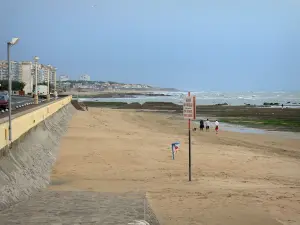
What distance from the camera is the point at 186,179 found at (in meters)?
10.9

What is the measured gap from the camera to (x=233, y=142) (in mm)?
23000

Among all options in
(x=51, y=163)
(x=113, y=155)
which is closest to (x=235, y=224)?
(x=51, y=163)

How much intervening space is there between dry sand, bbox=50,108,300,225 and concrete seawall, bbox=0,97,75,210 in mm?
502

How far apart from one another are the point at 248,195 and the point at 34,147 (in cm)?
671

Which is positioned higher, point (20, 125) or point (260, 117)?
point (20, 125)

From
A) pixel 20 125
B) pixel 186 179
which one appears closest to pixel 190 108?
pixel 186 179

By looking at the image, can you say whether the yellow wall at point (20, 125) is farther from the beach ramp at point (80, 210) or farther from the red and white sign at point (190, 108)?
the red and white sign at point (190, 108)

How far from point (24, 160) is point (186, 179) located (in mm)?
4387

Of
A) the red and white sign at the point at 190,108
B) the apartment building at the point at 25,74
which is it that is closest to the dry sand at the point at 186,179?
the red and white sign at the point at 190,108

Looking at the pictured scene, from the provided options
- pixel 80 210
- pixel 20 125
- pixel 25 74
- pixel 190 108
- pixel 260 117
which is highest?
pixel 25 74

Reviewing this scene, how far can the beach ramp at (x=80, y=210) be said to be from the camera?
19.6ft

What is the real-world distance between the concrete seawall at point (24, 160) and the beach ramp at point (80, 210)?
0.36m

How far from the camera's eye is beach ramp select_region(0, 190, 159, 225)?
597cm

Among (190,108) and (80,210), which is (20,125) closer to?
(190,108)
